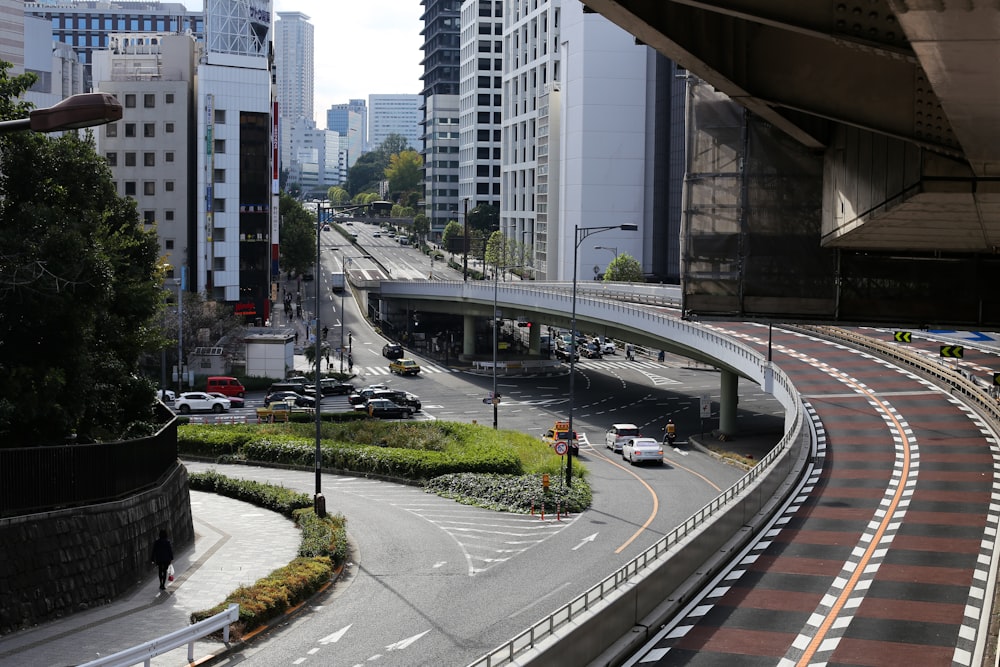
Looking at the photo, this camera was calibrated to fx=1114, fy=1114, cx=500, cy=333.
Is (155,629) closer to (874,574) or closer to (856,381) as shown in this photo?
(874,574)

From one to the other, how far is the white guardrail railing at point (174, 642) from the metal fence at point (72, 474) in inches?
198

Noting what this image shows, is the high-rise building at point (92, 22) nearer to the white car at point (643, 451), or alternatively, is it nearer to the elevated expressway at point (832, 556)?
the white car at point (643, 451)

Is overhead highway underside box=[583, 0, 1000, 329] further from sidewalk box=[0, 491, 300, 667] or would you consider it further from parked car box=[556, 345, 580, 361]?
parked car box=[556, 345, 580, 361]

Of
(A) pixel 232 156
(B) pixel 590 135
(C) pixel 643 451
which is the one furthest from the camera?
(B) pixel 590 135

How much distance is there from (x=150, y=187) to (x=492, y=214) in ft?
285

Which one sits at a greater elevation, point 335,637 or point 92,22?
point 92,22

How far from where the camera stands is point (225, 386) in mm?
75188

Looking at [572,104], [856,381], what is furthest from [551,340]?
[856,381]

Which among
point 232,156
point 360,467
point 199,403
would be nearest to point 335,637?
point 360,467

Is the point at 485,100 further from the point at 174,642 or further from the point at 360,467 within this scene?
the point at 174,642

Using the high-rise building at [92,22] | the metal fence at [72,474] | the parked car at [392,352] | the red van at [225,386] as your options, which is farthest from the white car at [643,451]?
the high-rise building at [92,22]

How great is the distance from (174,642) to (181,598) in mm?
6138

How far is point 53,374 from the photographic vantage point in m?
25.4

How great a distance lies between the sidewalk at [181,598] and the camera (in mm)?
21656
